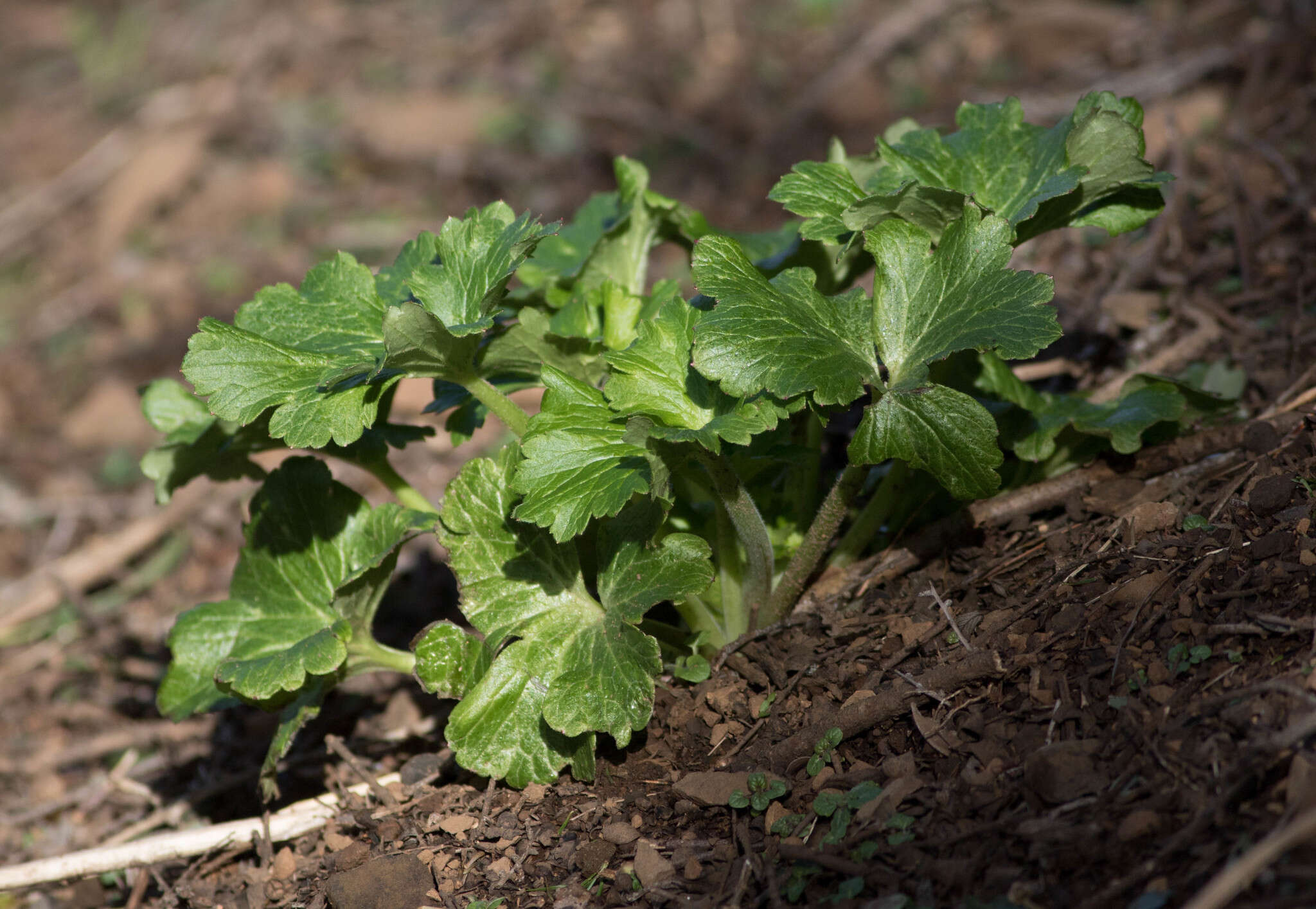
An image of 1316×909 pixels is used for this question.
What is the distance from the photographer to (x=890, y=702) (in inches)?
85.5

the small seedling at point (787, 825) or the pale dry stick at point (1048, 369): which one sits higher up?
the pale dry stick at point (1048, 369)

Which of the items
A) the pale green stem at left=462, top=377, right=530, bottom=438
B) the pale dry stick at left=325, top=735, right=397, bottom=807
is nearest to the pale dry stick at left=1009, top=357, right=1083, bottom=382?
the pale green stem at left=462, top=377, right=530, bottom=438

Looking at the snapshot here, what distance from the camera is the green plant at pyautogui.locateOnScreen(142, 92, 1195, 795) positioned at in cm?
206

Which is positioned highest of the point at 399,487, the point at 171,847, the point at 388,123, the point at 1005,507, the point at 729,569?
the point at 388,123

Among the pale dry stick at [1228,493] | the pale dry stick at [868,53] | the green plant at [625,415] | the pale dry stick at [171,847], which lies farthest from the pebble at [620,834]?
→ the pale dry stick at [868,53]

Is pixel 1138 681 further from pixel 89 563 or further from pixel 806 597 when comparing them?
pixel 89 563

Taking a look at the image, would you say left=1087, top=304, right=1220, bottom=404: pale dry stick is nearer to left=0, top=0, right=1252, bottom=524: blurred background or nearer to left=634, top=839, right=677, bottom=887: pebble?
left=0, top=0, right=1252, bottom=524: blurred background

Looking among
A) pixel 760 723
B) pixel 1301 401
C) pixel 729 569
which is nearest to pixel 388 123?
pixel 729 569

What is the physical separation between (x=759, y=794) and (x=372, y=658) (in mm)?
1081

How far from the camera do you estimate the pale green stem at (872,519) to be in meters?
2.53

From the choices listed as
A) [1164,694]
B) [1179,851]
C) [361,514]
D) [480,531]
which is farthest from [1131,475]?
[361,514]

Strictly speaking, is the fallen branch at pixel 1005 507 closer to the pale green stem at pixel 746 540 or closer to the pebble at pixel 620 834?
the pale green stem at pixel 746 540

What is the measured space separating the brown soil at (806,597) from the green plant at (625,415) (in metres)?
0.22

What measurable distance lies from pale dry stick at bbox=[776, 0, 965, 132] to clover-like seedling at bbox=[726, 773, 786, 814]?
4.82m
